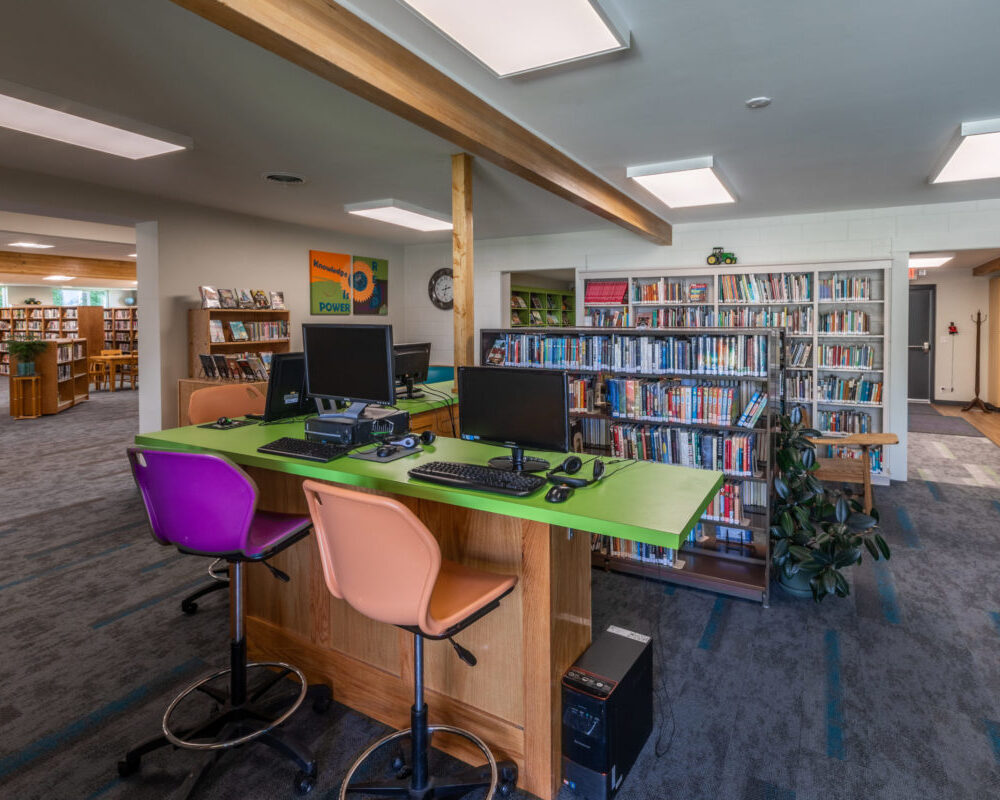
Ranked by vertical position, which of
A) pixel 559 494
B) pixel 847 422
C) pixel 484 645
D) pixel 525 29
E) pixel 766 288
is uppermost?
pixel 525 29

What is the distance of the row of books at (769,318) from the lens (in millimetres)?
5895

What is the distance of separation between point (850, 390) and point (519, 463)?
4991mm

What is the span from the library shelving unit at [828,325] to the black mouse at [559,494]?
4.48m

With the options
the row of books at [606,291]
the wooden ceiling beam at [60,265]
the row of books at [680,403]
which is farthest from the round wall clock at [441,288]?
the wooden ceiling beam at [60,265]

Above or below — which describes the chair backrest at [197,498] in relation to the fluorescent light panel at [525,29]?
below

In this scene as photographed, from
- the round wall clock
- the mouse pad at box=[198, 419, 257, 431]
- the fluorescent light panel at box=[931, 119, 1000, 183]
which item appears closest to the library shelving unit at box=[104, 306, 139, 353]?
the round wall clock

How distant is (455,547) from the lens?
206 cm

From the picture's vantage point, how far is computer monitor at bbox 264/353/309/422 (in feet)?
9.16

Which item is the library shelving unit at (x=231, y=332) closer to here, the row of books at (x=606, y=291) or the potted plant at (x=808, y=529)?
the row of books at (x=606, y=291)

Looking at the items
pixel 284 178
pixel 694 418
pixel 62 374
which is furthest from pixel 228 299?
pixel 62 374

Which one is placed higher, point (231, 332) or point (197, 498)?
point (231, 332)

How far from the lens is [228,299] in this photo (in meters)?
5.86

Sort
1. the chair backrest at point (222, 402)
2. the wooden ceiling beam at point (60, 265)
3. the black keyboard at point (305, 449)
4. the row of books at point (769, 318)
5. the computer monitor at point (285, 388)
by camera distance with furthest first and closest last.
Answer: the wooden ceiling beam at point (60, 265)
the row of books at point (769, 318)
the chair backrest at point (222, 402)
the computer monitor at point (285, 388)
the black keyboard at point (305, 449)

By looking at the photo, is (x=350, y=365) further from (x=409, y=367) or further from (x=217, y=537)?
(x=409, y=367)
